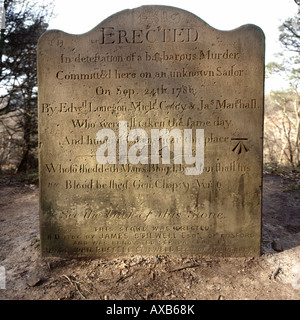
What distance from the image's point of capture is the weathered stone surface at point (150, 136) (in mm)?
3102

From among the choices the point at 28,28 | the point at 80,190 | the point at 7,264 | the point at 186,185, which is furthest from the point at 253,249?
the point at 28,28

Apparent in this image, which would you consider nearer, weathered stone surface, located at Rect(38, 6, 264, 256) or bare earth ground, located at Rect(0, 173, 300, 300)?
bare earth ground, located at Rect(0, 173, 300, 300)

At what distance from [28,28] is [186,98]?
8788mm

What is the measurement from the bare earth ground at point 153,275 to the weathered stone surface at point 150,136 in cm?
19

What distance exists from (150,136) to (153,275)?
5.64 ft

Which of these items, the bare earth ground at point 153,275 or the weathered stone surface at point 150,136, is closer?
the bare earth ground at point 153,275

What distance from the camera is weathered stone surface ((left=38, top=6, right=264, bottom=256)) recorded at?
122 inches

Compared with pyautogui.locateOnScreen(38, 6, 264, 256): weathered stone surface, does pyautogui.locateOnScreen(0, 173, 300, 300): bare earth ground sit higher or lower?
lower

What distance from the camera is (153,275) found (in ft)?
9.51

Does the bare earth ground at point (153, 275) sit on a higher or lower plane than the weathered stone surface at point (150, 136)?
lower

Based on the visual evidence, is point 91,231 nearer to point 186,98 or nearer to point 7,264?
point 7,264

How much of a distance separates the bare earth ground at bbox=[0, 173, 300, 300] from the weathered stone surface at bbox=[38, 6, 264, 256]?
7.5 inches

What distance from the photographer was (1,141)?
1045 centimetres

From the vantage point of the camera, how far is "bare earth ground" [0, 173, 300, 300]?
8.62 feet
